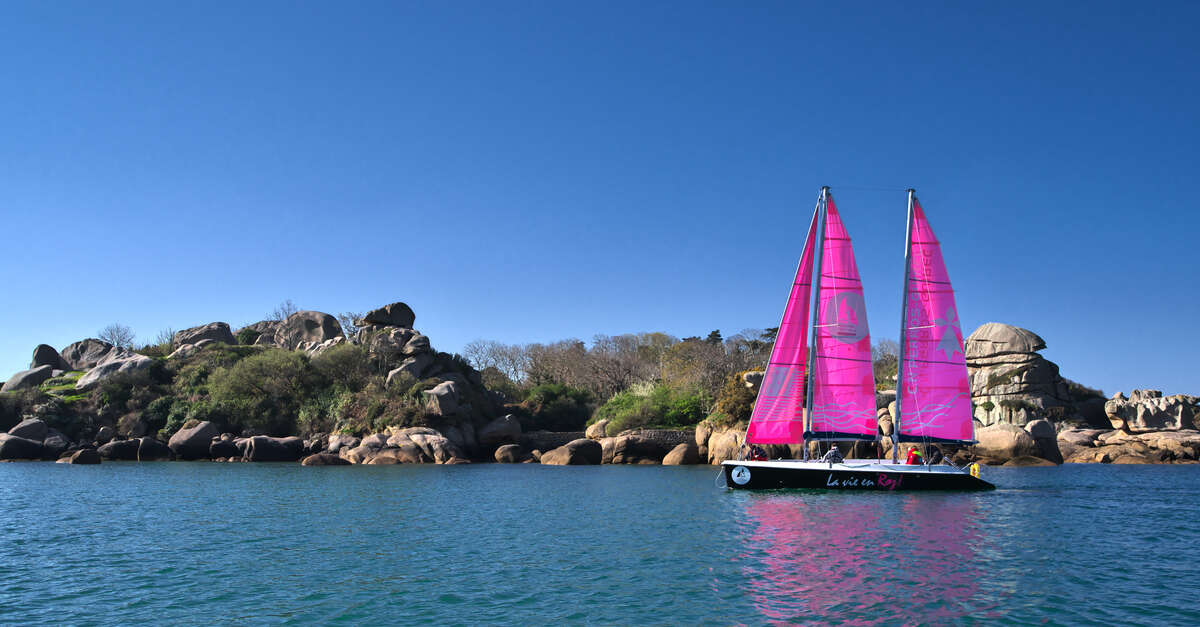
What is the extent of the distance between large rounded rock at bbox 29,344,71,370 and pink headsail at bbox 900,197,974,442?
7464 cm

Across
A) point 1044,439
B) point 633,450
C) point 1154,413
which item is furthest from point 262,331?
point 1154,413

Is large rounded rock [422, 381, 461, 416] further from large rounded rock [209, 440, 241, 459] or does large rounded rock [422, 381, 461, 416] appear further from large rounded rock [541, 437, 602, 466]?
large rounded rock [209, 440, 241, 459]

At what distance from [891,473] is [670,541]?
14614 millimetres

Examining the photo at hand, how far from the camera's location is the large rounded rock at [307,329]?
2832 inches

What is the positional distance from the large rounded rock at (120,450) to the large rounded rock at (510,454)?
26069mm

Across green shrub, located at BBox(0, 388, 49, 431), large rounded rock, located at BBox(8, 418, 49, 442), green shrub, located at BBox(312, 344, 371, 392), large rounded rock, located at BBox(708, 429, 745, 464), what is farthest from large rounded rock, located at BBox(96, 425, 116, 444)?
large rounded rock, located at BBox(708, 429, 745, 464)

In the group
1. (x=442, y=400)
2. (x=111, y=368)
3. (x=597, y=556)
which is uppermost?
(x=111, y=368)

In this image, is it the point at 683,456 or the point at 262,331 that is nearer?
the point at 683,456

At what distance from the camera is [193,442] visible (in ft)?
181

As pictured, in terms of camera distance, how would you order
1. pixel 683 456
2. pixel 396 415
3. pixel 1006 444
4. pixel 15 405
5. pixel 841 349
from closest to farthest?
pixel 841 349 < pixel 1006 444 < pixel 683 456 < pixel 396 415 < pixel 15 405

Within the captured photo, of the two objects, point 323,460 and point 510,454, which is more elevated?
point 510,454

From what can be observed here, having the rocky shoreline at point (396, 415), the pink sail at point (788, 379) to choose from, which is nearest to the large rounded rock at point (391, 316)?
the rocky shoreline at point (396, 415)

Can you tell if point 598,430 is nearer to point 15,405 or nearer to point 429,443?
point 429,443

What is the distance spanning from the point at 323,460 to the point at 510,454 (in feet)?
40.0
